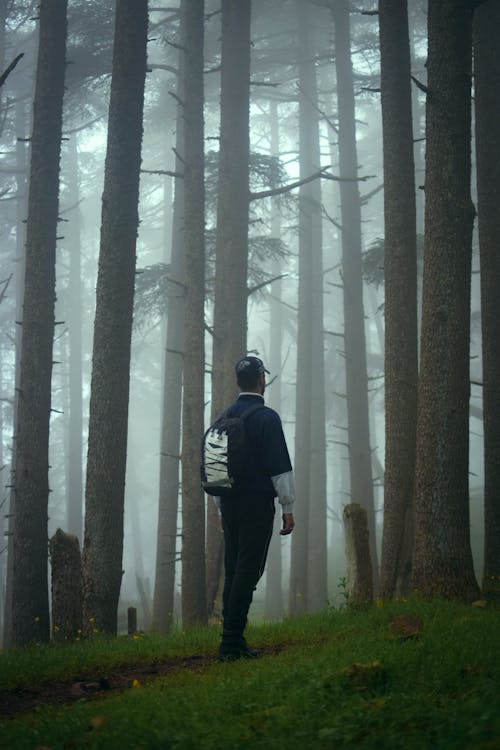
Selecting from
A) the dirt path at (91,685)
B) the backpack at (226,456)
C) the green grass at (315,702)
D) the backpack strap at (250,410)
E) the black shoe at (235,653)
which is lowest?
the dirt path at (91,685)

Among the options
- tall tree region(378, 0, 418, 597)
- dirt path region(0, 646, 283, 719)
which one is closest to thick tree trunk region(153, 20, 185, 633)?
tall tree region(378, 0, 418, 597)

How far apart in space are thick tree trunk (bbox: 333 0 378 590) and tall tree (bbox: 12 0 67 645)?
746 cm

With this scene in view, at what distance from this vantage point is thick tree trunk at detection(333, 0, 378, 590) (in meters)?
17.0

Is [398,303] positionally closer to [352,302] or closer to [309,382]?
[352,302]

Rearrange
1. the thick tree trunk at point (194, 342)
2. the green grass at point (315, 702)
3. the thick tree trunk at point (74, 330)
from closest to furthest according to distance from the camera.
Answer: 1. the green grass at point (315, 702)
2. the thick tree trunk at point (194, 342)
3. the thick tree trunk at point (74, 330)

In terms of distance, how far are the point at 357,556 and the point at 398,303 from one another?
3.57 meters

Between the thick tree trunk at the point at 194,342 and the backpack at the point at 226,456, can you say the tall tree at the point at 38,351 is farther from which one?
the backpack at the point at 226,456

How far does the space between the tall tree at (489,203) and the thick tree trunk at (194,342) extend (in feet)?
13.5

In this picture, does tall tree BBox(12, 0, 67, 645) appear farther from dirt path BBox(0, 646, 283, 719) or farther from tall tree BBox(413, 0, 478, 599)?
tall tree BBox(413, 0, 478, 599)

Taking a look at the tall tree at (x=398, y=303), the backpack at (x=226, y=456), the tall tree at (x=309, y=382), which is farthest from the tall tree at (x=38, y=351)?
the tall tree at (x=309, y=382)

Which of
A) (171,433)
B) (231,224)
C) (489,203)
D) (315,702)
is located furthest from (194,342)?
(315,702)

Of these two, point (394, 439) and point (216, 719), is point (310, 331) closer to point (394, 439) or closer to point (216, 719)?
point (394, 439)

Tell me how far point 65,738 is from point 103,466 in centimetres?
569

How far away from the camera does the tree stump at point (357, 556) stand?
28.2ft
